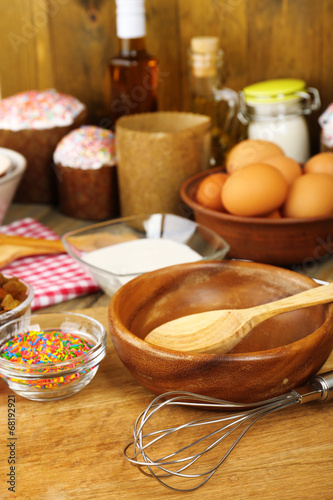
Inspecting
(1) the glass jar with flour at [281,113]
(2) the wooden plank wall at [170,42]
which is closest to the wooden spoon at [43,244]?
(1) the glass jar with flour at [281,113]

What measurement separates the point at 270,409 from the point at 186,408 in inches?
2.8

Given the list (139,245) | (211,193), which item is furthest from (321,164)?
(139,245)

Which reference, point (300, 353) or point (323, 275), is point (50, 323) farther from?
point (323, 275)

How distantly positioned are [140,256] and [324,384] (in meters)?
0.35

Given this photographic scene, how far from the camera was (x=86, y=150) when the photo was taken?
1.00m

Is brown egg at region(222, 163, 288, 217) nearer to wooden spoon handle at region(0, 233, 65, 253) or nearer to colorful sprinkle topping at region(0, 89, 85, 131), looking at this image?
wooden spoon handle at region(0, 233, 65, 253)

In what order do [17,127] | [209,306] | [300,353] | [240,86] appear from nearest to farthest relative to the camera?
[300,353]
[209,306]
[17,127]
[240,86]

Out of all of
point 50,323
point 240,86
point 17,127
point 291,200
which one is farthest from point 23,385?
point 240,86

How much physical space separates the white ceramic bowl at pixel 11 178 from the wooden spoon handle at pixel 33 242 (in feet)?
0.24

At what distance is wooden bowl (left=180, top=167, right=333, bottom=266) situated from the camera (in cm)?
77

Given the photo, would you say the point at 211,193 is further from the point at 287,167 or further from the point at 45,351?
the point at 45,351

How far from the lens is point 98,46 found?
1.18 meters

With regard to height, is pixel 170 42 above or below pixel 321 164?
above

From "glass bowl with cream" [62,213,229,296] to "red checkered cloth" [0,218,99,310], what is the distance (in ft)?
0.13
